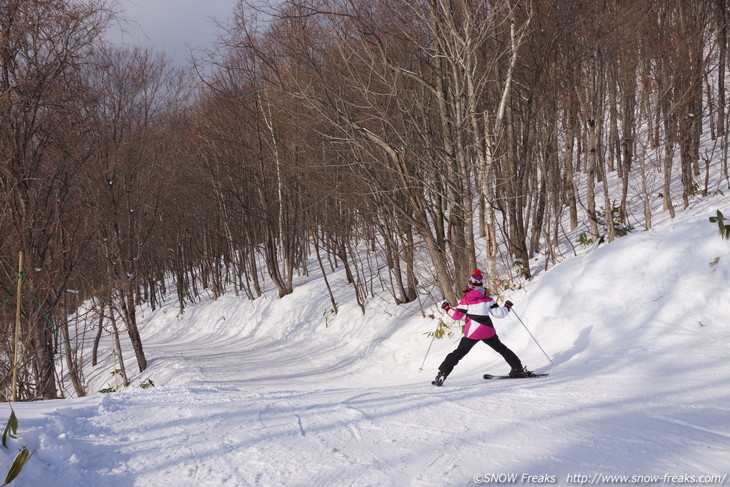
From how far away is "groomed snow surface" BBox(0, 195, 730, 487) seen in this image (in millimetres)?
3480

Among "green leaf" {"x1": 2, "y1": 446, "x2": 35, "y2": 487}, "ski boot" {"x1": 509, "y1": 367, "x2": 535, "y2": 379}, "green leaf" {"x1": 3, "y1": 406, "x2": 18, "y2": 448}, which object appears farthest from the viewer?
"ski boot" {"x1": 509, "y1": 367, "x2": 535, "y2": 379}

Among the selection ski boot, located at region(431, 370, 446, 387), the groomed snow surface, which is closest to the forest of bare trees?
the groomed snow surface

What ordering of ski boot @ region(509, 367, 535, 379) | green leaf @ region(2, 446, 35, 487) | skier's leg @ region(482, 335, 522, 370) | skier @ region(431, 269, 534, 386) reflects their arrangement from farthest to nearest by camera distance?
skier @ region(431, 269, 534, 386), skier's leg @ region(482, 335, 522, 370), ski boot @ region(509, 367, 535, 379), green leaf @ region(2, 446, 35, 487)

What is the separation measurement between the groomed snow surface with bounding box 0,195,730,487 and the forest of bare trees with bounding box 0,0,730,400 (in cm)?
263

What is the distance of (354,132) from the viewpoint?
12.3 metres

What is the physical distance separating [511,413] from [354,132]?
29.1 feet

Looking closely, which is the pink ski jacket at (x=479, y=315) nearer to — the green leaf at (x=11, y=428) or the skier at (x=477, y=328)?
the skier at (x=477, y=328)

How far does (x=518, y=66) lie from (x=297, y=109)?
5.95 m

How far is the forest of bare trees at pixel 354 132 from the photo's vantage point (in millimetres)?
9688

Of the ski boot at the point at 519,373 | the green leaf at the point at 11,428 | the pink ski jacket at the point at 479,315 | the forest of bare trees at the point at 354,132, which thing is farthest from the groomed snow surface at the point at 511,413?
the forest of bare trees at the point at 354,132

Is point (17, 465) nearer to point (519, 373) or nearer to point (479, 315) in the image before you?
point (479, 315)

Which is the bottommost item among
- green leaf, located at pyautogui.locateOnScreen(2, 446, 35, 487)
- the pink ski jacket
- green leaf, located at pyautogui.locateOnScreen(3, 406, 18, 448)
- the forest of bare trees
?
the pink ski jacket

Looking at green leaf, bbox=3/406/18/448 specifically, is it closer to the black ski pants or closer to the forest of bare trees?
the forest of bare trees

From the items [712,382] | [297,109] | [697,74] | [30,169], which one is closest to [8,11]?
[30,169]
